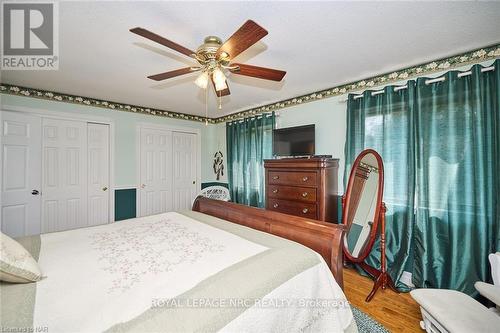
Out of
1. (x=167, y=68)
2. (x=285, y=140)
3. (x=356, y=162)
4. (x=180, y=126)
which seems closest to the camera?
(x=167, y=68)

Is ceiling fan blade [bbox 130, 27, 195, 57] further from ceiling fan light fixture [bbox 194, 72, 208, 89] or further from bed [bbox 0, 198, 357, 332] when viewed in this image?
bed [bbox 0, 198, 357, 332]

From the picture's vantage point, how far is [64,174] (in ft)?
10.4

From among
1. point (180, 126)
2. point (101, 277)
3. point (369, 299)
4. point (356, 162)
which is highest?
point (180, 126)

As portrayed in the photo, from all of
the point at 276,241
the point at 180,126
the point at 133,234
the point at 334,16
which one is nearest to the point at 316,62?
the point at 334,16

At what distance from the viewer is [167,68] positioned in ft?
7.48

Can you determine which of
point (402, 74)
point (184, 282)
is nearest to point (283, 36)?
point (402, 74)

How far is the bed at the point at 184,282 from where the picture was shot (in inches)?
31.9

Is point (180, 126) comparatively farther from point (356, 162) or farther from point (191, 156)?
point (356, 162)

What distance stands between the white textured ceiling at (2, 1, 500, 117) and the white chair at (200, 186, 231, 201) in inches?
87.1

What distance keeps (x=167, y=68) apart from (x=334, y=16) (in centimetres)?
167

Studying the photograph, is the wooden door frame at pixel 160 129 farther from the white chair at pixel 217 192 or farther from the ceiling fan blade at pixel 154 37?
the ceiling fan blade at pixel 154 37

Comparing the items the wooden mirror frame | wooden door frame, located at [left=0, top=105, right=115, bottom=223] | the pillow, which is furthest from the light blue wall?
the wooden mirror frame

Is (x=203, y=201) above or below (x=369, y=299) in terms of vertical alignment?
above

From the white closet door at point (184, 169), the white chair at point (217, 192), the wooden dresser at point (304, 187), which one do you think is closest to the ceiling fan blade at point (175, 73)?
the wooden dresser at point (304, 187)
